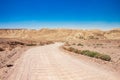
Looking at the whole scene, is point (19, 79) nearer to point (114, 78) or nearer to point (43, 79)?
point (43, 79)

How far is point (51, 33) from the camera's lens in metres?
194

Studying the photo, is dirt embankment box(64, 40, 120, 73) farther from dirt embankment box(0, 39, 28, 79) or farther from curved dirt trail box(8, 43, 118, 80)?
dirt embankment box(0, 39, 28, 79)

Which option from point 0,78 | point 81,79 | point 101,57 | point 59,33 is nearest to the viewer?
point 81,79

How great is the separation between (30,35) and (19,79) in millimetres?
183908

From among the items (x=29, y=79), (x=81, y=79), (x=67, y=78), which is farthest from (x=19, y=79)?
(x=81, y=79)

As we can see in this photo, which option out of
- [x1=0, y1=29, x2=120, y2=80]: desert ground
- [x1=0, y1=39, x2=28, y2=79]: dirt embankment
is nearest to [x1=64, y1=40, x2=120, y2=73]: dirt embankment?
[x1=0, y1=29, x2=120, y2=80]: desert ground

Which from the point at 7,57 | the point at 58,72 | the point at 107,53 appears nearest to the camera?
the point at 58,72

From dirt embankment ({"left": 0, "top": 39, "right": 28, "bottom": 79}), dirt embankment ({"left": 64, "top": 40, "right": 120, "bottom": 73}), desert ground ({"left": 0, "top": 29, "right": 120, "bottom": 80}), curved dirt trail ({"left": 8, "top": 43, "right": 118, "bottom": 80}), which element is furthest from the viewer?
dirt embankment ({"left": 64, "top": 40, "right": 120, "bottom": 73})

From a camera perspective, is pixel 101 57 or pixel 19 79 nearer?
pixel 19 79

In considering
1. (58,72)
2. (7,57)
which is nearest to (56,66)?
(58,72)

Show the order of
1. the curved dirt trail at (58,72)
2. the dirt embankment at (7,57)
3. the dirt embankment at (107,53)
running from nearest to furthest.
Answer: the curved dirt trail at (58,72)
the dirt embankment at (7,57)
the dirt embankment at (107,53)

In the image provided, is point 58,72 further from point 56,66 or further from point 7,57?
point 7,57

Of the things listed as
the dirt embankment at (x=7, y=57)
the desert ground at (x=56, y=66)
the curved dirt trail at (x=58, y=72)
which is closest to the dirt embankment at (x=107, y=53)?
the desert ground at (x=56, y=66)

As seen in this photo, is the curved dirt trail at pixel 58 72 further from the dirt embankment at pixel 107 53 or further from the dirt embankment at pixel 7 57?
the dirt embankment at pixel 107 53
